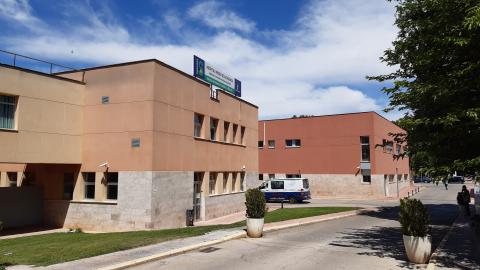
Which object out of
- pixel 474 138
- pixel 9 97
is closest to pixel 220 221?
pixel 9 97

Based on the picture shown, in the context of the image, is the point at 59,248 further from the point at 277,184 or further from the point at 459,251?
the point at 277,184

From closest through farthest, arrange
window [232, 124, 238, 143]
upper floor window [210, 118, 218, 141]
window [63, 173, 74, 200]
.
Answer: window [63, 173, 74, 200] → upper floor window [210, 118, 218, 141] → window [232, 124, 238, 143]

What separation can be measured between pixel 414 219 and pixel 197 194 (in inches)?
593

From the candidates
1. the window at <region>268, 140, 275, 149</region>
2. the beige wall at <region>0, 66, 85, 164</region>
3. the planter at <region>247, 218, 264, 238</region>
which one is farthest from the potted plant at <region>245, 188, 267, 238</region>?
the window at <region>268, 140, 275, 149</region>

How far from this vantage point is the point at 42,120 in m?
20.0

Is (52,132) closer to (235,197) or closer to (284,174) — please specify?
(235,197)

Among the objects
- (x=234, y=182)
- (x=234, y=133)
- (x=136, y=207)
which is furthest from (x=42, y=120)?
(x=234, y=182)

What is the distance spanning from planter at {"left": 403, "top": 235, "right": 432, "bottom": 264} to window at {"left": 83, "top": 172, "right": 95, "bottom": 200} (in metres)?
15.3

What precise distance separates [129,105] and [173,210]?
5554mm

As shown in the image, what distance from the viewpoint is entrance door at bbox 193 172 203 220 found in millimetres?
24594

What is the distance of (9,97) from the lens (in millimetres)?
19016

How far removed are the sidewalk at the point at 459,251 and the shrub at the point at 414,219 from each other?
2.92ft

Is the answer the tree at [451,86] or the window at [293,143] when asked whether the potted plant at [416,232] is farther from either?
the window at [293,143]

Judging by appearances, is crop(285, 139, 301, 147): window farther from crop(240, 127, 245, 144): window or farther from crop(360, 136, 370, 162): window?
crop(240, 127, 245, 144): window
